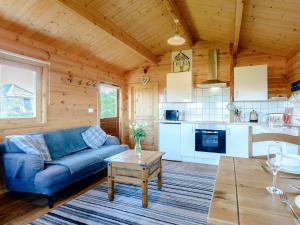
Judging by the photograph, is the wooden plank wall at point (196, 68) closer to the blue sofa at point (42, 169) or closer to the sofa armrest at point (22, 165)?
the blue sofa at point (42, 169)

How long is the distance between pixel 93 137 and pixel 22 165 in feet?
5.02

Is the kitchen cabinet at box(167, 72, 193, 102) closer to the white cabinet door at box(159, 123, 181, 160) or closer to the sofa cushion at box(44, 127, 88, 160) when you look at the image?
the white cabinet door at box(159, 123, 181, 160)

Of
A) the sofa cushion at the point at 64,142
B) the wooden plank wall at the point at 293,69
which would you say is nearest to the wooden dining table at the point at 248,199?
the sofa cushion at the point at 64,142

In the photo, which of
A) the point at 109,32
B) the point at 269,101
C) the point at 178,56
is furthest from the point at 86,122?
the point at 269,101

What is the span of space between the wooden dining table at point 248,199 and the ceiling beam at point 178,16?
2.69 metres

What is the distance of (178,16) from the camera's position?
3.44m

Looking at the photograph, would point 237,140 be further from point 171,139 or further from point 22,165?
point 22,165

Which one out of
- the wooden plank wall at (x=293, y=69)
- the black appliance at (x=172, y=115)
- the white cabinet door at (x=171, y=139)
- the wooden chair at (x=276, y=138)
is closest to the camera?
the wooden chair at (x=276, y=138)

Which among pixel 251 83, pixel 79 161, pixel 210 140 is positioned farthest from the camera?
pixel 210 140

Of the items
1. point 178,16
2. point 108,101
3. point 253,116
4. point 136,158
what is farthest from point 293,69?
point 108,101

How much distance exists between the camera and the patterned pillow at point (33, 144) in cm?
252

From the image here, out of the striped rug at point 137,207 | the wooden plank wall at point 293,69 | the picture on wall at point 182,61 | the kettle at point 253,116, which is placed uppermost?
the picture on wall at point 182,61

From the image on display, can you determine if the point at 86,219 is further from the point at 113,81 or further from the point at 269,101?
the point at 269,101

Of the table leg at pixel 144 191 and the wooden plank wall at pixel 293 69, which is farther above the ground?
the wooden plank wall at pixel 293 69
